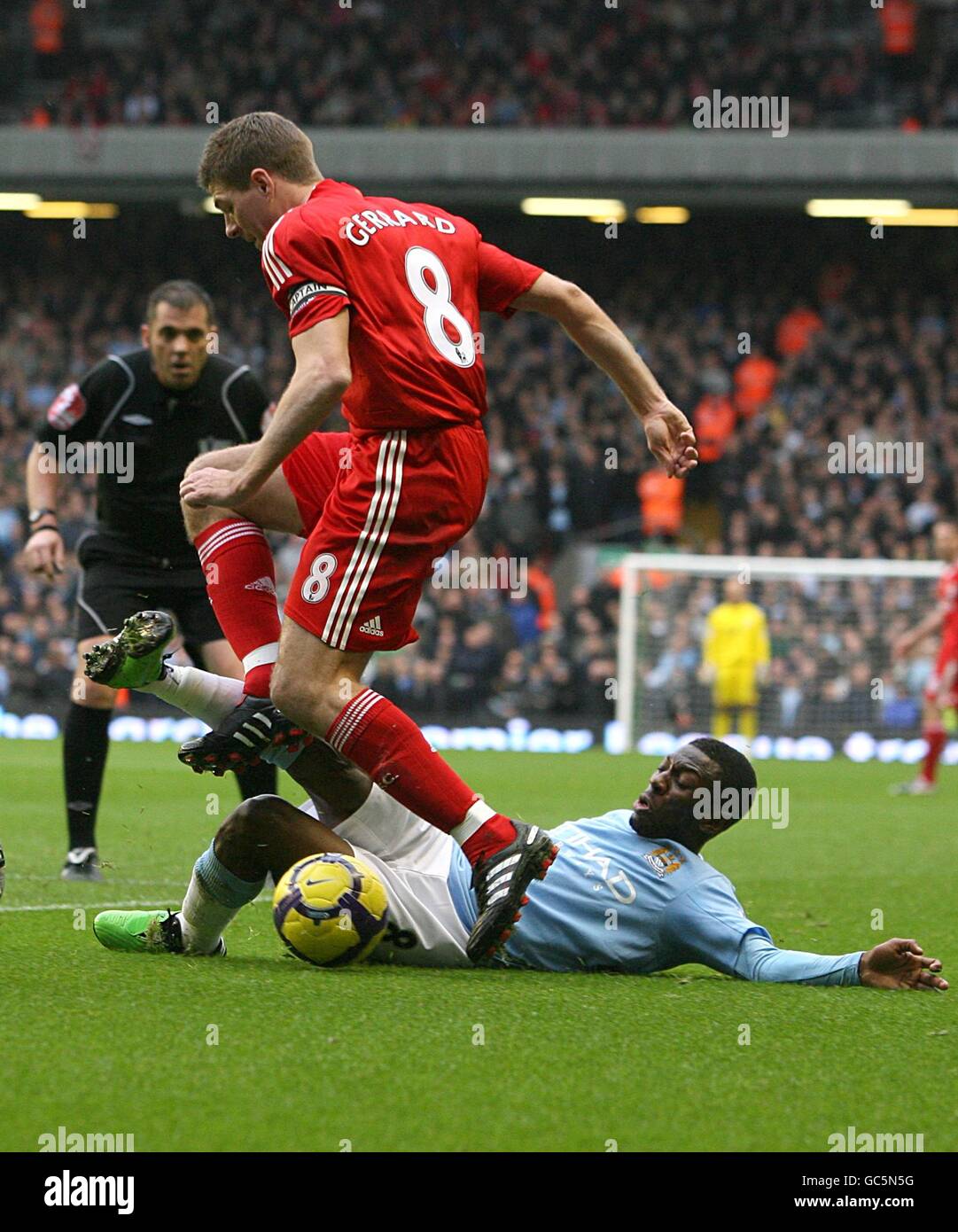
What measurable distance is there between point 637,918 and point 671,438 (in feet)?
4.39

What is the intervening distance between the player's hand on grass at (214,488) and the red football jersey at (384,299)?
0.38m

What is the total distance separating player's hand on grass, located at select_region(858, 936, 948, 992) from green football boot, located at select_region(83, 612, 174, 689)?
1949 mm

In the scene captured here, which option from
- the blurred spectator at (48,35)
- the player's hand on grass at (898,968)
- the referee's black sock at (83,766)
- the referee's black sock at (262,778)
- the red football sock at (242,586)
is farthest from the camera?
the blurred spectator at (48,35)

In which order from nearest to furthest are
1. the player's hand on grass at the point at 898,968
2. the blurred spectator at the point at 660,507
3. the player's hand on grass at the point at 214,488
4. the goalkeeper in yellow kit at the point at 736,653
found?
1. the player's hand on grass at the point at 898,968
2. the player's hand on grass at the point at 214,488
3. the goalkeeper in yellow kit at the point at 736,653
4. the blurred spectator at the point at 660,507

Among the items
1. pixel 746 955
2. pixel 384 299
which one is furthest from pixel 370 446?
pixel 746 955

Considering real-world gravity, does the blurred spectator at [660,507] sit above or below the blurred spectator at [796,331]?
below

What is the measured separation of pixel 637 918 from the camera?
4.48m

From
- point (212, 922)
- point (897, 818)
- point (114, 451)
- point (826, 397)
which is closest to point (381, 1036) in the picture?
point (212, 922)

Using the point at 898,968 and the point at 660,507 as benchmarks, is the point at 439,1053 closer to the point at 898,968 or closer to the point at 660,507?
the point at 898,968

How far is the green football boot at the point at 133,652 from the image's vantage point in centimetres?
457

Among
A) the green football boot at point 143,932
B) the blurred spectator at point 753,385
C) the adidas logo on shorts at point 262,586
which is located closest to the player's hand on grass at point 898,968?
the green football boot at point 143,932

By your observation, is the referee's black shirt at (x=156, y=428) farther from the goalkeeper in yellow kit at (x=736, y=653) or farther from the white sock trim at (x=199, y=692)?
the goalkeeper in yellow kit at (x=736, y=653)

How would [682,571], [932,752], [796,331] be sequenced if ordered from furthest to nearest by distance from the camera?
[796,331], [682,571], [932,752]

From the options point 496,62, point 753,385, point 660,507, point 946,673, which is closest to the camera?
point 946,673
